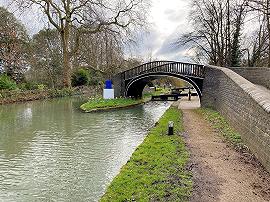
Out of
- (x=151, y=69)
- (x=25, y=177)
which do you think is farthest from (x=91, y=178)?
(x=151, y=69)

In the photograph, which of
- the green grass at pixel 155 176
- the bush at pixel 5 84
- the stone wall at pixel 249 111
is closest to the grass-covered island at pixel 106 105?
the stone wall at pixel 249 111

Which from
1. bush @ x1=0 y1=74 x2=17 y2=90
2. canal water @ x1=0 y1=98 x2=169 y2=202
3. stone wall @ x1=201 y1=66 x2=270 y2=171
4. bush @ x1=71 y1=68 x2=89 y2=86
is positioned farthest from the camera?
bush @ x1=71 y1=68 x2=89 y2=86

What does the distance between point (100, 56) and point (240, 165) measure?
25862 millimetres

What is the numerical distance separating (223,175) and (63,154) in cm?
430

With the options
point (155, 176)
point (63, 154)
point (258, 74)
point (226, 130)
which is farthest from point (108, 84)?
point (155, 176)

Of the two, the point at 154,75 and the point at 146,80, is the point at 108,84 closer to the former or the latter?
the point at 146,80

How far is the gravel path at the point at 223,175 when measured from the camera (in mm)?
4711

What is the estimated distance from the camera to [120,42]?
79.9 feet

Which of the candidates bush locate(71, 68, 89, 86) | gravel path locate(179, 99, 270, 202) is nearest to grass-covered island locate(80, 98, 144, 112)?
gravel path locate(179, 99, 270, 202)

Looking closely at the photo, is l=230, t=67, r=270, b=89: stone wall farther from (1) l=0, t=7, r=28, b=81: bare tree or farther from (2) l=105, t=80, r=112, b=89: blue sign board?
(1) l=0, t=7, r=28, b=81: bare tree

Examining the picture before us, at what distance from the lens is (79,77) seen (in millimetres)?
35281

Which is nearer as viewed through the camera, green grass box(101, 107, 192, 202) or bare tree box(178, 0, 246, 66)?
green grass box(101, 107, 192, 202)

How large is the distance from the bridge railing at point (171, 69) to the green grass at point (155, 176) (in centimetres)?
1057

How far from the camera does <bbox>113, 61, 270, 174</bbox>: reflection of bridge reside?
20.8 ft
